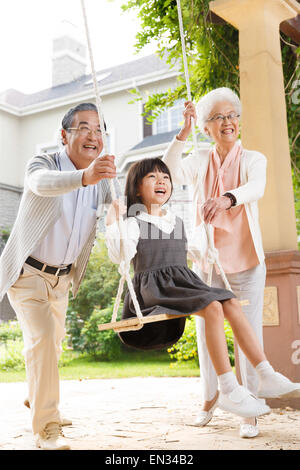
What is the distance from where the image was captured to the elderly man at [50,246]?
2.12 meters

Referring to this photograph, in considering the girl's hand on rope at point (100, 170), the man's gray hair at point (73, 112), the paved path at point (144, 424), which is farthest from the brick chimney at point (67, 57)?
the girl's hand on rope at point (100, 170)

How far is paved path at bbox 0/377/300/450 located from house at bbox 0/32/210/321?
628 cm

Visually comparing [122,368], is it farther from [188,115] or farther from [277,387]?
[277,387]

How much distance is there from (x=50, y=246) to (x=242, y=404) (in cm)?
100

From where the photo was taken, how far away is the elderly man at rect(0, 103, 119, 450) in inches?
83.4

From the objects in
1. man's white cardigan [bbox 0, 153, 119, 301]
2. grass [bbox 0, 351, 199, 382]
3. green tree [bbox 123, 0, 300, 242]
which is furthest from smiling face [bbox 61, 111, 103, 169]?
grass [bbox 0, 351, 199, 382]

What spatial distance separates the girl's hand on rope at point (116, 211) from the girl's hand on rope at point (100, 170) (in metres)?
0.20

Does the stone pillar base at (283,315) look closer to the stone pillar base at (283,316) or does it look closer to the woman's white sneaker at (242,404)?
the stone pillar base at (283,316)

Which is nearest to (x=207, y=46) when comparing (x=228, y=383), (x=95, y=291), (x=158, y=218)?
(x=158, y=218)

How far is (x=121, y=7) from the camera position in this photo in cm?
479

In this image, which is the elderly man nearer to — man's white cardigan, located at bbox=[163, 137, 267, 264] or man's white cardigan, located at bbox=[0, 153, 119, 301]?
man's white cardigan, located at bbox=[0, 153, 119, 301]

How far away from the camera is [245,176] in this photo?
268 centimetres
